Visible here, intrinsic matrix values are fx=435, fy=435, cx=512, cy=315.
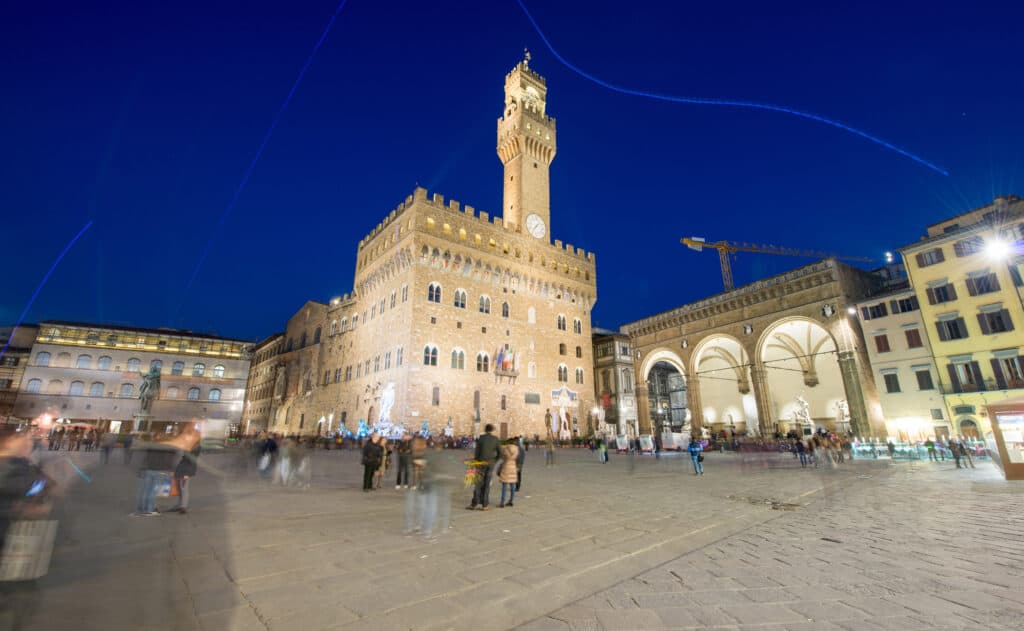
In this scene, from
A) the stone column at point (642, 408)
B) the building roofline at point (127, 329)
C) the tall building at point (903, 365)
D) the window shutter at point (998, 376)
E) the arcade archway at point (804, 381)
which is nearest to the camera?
the window shutter at point (998, 376)

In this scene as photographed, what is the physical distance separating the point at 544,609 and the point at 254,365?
5717 centimetres

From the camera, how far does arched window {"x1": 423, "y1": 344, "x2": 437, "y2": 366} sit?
2828 centimetres

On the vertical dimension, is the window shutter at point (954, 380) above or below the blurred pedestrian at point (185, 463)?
above

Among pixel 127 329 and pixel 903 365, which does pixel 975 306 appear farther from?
pixel 127 329

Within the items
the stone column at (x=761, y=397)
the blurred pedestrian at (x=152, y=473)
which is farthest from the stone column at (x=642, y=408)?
the blurred pedestrian at (x=152, y=473)

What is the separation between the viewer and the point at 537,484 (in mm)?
11281

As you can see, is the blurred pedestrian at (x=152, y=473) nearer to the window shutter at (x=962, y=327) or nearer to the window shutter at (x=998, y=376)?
the window shutter at (x=998, y=376)

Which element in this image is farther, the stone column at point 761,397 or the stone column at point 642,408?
the stone column at point 642,408

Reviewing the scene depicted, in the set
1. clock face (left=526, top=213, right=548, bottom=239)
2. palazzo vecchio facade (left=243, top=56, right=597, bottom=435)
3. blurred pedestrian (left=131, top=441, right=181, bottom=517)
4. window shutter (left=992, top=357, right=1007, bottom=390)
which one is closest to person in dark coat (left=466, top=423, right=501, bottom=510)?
blurred pedestrian (left=131, top=441, right=181, bottom=517)

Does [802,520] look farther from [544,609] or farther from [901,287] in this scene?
[901,287]

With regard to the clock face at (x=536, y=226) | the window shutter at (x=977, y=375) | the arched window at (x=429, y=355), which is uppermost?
the clock face at (x=536, y=226)

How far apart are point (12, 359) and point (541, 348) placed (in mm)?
51606

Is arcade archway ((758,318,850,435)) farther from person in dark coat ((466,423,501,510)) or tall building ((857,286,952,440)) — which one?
person in dark coat ((466,423,501,510))

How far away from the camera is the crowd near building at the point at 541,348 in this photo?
23.0 m
